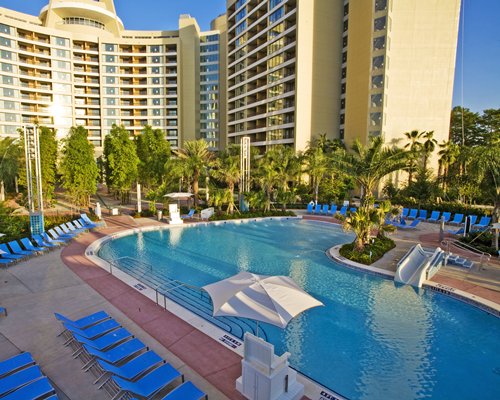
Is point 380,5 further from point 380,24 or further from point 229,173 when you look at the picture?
point 229,173

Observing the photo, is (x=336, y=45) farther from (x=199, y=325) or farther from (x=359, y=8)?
(x=199, y=325)

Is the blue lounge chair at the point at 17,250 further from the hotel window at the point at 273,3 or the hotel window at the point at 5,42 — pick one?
the hotel window at the point at 5,42

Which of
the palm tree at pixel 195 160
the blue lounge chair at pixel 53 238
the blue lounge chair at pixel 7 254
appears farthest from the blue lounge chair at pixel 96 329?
the palm tree at pixel 195 160

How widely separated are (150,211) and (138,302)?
17.7 meters

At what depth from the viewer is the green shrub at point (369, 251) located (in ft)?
48.9

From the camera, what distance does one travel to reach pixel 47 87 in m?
59.8

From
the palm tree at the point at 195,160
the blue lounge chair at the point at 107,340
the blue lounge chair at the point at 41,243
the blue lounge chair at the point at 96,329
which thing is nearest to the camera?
the blue lounge chair at the point at 107,340

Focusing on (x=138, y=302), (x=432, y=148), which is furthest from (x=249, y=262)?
(x=432, y=148)

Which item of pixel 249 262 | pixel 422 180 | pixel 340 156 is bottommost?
pixel 249 262

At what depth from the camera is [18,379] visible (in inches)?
230

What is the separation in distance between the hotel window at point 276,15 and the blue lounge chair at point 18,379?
51.5 meters

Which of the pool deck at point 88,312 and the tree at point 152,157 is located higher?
the tree at point 152,157

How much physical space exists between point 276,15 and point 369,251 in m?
44.5

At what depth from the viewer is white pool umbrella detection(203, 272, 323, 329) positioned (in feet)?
21.5
